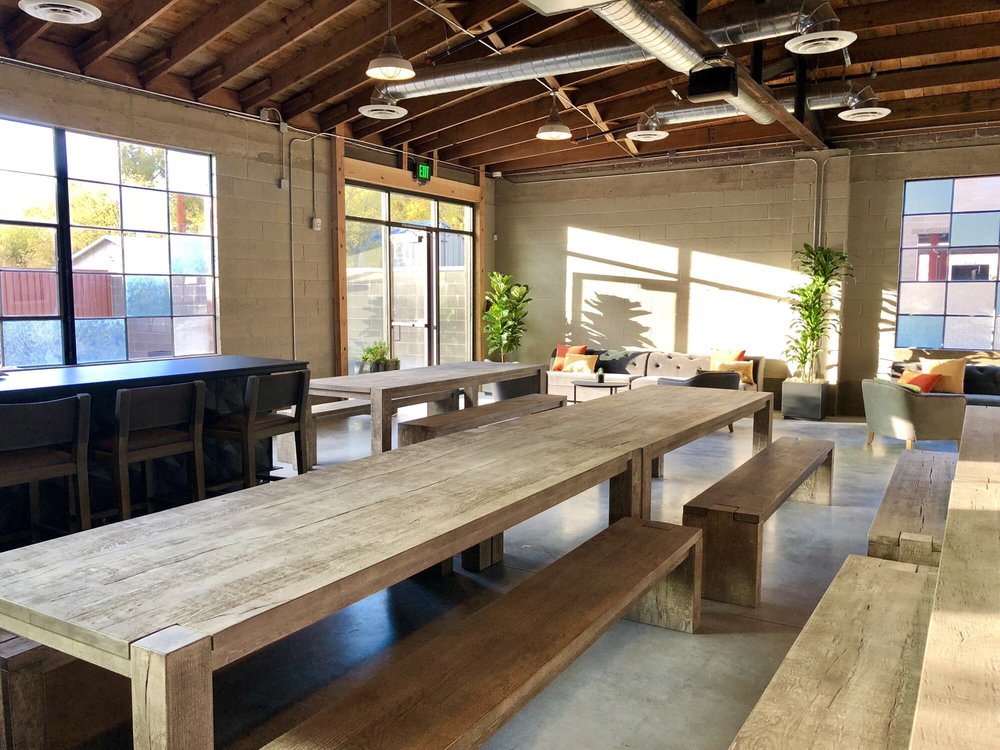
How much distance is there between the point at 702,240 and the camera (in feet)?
32.6

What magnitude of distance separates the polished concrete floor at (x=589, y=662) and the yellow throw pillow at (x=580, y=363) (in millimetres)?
5154

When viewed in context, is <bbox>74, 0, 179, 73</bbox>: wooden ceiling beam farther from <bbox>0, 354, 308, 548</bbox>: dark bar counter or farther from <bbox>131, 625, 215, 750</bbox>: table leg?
<bbox>131, 625, 215, 750</bbox>: table leg

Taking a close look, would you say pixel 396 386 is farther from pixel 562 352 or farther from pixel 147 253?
pixel 562 352

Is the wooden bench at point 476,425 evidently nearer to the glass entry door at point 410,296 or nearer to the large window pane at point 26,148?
the large window pane at point 26,148

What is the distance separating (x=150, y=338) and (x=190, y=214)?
47.6 inches

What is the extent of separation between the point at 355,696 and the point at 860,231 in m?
8.93

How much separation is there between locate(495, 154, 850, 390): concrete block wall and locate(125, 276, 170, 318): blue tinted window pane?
18.1ft

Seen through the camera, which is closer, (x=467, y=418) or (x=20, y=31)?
(x=467, y=418)

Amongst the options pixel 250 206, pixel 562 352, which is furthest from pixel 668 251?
pixel 250 206

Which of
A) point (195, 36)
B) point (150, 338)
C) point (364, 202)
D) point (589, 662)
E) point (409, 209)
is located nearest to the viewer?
point (589, 662)

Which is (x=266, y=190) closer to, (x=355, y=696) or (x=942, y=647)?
(x=355, y=696)

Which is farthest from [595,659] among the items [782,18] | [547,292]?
[547,292]

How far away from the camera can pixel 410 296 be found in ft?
33.0

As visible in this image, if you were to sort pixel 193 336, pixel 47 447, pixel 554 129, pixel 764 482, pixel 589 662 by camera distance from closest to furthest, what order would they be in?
1. pixel 589 662
2. pixel 47 447
3. pixel 764 482
4. pixel 554 129
5. pixel 193 336
